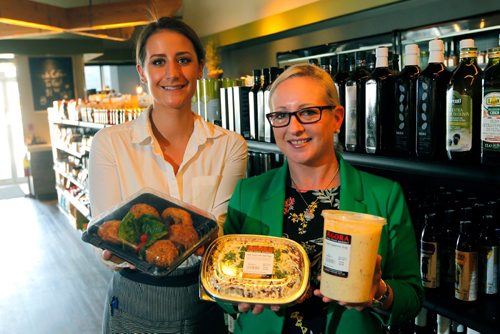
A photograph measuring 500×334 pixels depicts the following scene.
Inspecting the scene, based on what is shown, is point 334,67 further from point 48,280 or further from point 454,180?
point 48,280

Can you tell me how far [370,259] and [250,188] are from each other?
0.51 m

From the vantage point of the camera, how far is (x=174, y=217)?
4.33ft

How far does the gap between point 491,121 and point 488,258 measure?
43cm

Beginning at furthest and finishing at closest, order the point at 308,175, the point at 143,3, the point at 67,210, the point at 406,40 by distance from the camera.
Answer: the point at 67,210 → the point at 143,3 → the point at 406,40 → the point at 308,175

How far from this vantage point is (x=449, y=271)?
1543 millimetres

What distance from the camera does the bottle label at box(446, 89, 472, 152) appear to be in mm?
1310

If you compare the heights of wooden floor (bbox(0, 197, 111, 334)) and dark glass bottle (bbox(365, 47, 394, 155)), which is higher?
dark glass bottle (bbox(365, 47, 394, 155))

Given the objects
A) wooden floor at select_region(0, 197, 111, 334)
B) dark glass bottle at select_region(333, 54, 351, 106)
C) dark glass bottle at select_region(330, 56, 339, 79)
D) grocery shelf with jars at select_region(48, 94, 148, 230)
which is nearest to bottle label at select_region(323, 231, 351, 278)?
dark glass bottle at select_region(333, 54, 351, 106)

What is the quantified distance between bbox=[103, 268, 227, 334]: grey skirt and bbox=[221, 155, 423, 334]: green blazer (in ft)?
0.75

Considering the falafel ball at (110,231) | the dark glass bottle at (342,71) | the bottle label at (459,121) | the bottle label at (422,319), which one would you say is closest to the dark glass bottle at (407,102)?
the bottle label at (459,121)

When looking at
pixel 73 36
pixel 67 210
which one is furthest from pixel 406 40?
pixel 73 36

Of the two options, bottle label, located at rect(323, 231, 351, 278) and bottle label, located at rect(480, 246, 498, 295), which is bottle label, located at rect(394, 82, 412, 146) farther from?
bottle label, located at rect(323, 231, 351, 278)

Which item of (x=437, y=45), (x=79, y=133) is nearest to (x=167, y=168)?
(x=437, y=45)

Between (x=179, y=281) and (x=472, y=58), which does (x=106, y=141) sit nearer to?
(x=179, y=281)
